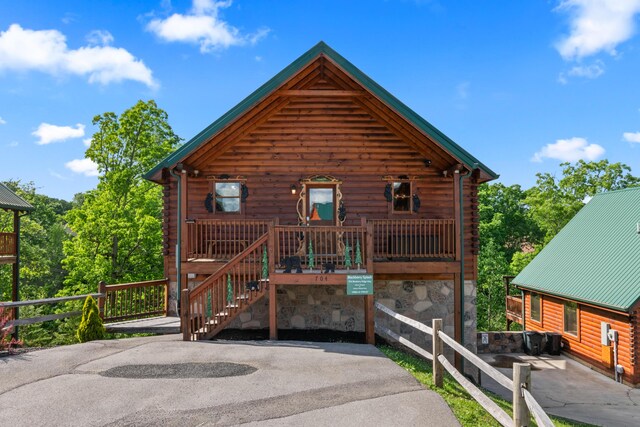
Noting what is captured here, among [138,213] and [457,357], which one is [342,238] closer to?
[457,357]

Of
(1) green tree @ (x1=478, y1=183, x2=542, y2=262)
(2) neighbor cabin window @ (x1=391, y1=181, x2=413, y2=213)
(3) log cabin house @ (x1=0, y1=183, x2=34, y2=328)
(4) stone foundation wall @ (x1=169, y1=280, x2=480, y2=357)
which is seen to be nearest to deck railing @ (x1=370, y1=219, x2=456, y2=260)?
(2) neighbor cabin window @ (x1=391, y1=181, x2=413, y2=213)

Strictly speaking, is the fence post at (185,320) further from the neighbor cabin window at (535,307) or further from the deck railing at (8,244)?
the neighbor cabin window at (535,307)

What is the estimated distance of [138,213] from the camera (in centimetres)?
2261

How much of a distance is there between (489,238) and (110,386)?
34188 millimetres

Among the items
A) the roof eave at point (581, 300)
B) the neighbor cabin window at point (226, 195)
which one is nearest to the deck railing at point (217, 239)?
the neighbor cabin window at point (226, 195)

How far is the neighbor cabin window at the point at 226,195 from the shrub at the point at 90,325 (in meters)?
4.30

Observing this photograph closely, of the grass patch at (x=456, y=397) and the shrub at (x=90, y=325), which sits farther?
the shrub at (x=90, y=325)

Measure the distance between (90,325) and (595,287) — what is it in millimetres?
17062

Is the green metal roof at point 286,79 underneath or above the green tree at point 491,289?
above

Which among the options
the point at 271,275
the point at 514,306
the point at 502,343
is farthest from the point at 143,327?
the point at 514,306

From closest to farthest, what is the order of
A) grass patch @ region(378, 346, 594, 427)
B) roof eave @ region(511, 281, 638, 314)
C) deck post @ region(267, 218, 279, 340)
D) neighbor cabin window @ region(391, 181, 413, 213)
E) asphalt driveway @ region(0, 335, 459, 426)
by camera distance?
asphalt driveway @ region(0, 335, 459, 426), grass patch @ region(378, 346, 594, 427), deck post @ region(267, 218, 279, 340), neighbor cabin window @ region(391, 181, 413, 213), roof eave @ region(511, 281, 638, 314)

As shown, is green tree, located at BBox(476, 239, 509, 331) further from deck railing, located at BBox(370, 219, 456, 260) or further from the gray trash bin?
deck railing, located at BBox(370, 219, 456, 260)

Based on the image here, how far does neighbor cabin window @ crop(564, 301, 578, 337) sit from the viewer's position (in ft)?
58.8

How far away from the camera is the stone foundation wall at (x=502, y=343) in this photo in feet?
59.8
